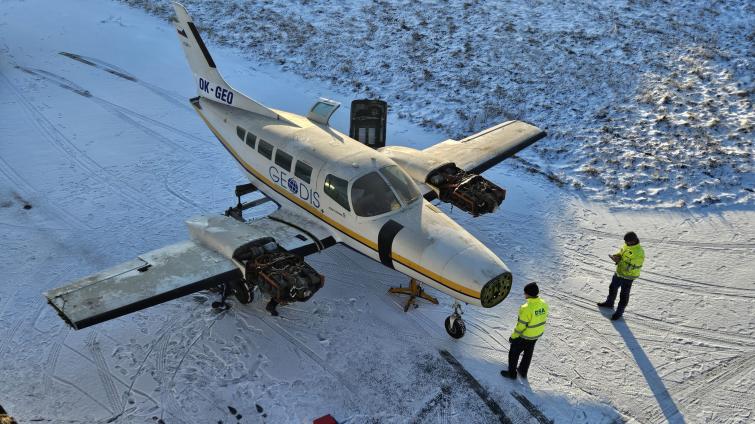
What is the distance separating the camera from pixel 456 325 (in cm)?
1095

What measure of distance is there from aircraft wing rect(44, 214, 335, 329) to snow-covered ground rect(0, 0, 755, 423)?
135 centimetres

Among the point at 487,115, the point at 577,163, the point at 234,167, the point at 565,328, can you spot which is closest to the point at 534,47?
the point at 487,115

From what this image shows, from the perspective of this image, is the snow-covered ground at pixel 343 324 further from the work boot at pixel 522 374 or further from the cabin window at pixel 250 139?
the cabin window at pixel 250 139

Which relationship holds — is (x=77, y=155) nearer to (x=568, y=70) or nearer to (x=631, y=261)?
(x=631, y=261)

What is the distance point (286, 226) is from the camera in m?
12.2

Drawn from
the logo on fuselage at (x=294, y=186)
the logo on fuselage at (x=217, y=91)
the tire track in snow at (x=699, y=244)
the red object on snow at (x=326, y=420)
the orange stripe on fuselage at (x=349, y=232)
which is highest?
the logo on fuselage at (x=217, y=91)

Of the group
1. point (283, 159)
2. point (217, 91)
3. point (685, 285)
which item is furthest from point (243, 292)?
point (685, 285)

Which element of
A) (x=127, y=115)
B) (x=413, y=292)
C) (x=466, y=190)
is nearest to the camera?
(x=413, y=292)

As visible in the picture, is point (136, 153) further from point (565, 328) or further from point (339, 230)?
point (565, 328)

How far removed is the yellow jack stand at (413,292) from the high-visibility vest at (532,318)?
2.65 m

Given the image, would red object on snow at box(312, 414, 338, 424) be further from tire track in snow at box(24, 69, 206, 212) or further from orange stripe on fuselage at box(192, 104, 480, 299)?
tire track in snow at box(24, 69, 206, 212)

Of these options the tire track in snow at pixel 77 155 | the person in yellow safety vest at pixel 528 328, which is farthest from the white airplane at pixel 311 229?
the tire track in snow at pixel 77 155

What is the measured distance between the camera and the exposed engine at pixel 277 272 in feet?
32.8

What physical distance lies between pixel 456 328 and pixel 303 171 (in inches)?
184
